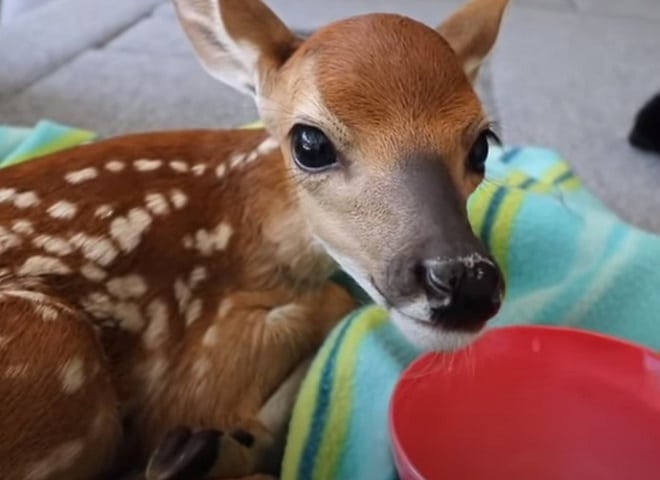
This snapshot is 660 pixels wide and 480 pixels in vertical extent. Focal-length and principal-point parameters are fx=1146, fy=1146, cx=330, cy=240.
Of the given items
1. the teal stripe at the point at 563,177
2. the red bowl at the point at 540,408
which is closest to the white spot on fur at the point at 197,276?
the red bowl at the point at 540,408

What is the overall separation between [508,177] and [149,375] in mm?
547

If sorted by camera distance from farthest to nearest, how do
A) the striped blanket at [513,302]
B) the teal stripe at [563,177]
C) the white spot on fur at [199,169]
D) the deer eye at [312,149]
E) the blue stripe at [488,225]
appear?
1. the teal stripe at [563,177]
2. the blue stripe at [488,225]
3. the white spot on fur at [199,169]
4. the striped blanket at [513,302]
5. the deer eye at [312,149]

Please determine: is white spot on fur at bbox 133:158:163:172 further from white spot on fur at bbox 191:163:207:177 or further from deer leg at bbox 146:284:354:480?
deer leg at bbox 146:284:354:480

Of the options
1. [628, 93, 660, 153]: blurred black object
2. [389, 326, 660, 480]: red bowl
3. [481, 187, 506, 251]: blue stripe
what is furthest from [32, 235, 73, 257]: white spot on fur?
[628, 93, 660, 153]: blurred black object

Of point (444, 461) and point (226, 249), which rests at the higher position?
point (226, 249)

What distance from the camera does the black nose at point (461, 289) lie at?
796 mm

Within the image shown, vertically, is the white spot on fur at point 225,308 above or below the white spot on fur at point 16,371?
below

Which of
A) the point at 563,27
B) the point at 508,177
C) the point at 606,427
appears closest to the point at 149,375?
the point at 606,427

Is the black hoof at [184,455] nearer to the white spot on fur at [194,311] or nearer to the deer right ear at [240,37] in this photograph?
the white spot on fur at [194,311]

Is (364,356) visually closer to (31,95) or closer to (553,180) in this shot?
(553,180)

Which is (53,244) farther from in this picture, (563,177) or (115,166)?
(563,177)

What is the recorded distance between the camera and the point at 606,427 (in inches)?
40.8

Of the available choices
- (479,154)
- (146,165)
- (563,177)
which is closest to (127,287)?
(146,165)

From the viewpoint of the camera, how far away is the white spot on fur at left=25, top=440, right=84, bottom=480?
0.93 metres
